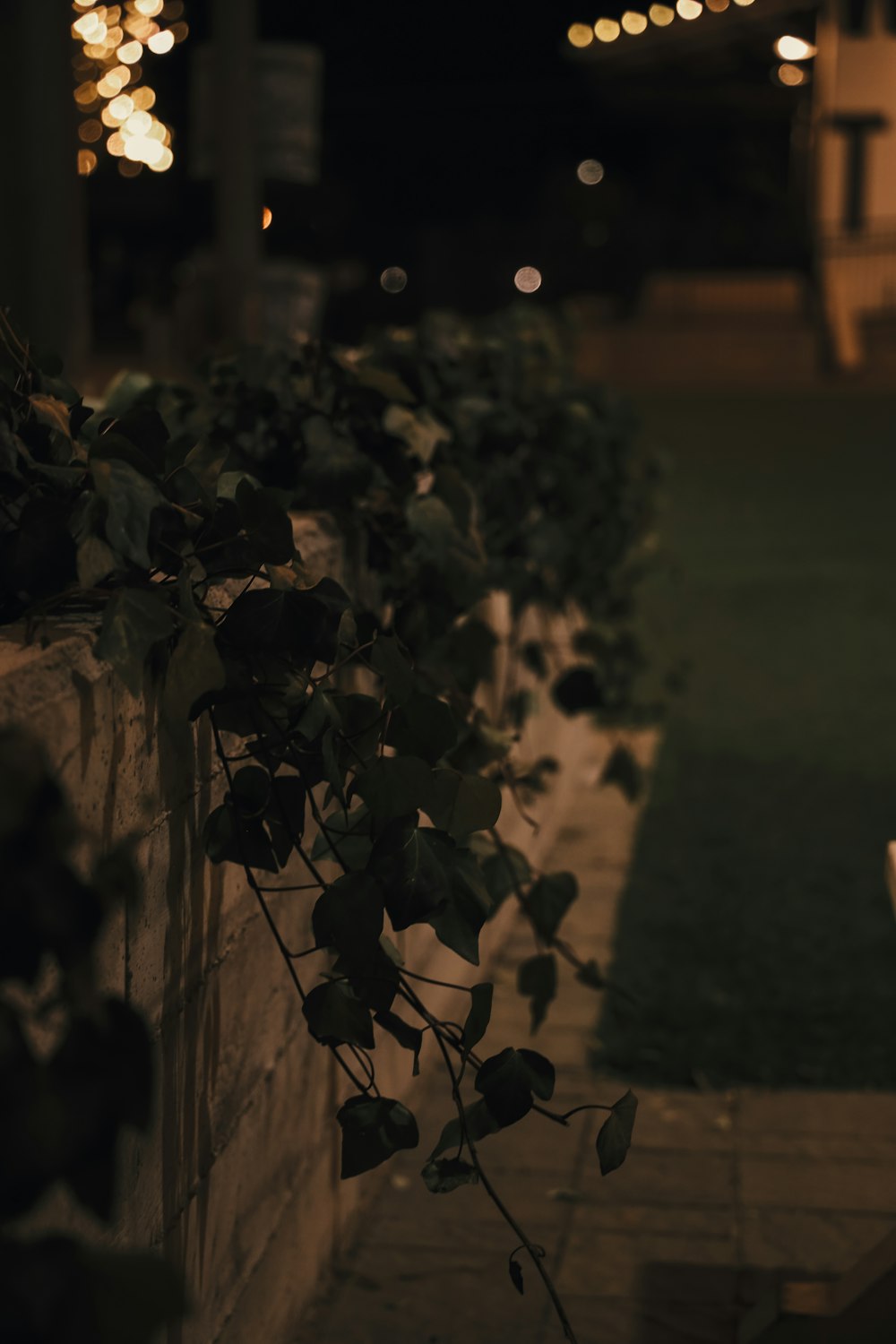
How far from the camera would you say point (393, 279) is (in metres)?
33.2

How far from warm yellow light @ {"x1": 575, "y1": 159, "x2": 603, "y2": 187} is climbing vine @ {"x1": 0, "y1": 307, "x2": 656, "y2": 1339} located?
114ft

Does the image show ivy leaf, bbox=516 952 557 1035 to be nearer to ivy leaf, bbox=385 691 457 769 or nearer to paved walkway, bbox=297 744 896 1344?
paved walkway, bbox=297 744 896 1344

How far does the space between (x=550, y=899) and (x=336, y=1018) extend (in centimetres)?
125

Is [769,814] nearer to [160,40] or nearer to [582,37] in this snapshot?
[160,40]

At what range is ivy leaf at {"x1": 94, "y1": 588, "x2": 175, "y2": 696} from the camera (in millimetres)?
1653

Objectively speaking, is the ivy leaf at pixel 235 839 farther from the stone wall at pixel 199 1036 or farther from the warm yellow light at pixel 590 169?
the warm yellow light at pixel 590 169

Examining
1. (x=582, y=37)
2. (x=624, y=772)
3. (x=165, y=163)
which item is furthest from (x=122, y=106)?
(x=624, y=772)

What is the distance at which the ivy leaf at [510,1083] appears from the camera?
190 cm

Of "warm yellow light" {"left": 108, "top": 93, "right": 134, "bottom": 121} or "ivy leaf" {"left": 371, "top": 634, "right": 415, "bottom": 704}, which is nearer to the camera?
"ivy leaf" {"left": 371, "top": 634, "right": 415, "bottom": 704}

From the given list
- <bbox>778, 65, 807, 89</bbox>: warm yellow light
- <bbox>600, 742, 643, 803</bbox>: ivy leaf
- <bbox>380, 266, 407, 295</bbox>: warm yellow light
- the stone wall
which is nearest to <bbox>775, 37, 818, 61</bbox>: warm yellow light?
<bbox>778, 65, 807, 89</bbox>: warm yellow light

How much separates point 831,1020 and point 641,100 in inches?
856

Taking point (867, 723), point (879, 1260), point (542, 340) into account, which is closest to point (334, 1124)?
point (879, 1260)

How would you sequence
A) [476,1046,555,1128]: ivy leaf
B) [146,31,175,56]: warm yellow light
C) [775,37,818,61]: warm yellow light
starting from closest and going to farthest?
1. [476,1046,555,1128]: ivy leaf
2. [146,31,175,56]: warm yellow light
3. [775,37,818,61]: warm yellow light

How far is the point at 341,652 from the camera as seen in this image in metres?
2.06
